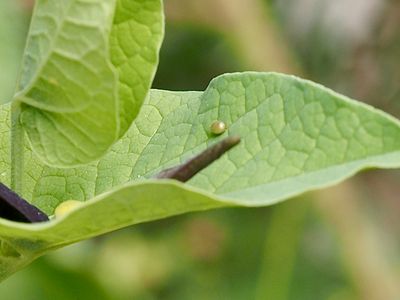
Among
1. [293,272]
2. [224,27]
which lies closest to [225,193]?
[293,272]

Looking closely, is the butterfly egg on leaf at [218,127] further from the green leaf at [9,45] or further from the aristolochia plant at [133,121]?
the green leaf at [9,45]

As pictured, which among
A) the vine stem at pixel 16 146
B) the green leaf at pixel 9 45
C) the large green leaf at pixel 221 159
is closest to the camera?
the large green leaf at pixel 221 159

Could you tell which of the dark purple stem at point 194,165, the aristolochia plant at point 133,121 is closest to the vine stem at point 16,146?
the aristolochia plant at point 133,121

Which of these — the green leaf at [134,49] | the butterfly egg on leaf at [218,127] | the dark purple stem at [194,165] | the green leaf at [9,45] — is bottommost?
the green leaf at [9,45]

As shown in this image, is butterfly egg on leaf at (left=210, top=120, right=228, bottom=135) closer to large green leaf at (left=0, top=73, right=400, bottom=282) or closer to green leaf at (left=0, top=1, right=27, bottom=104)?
large green leaf at (left=0, top=73, right=400, bottom=282)

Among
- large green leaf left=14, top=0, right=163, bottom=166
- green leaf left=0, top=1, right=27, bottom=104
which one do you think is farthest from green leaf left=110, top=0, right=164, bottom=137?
green leaf left=0, top=1, right=27, bottom=104

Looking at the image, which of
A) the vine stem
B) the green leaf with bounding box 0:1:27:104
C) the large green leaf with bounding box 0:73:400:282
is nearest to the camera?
the large green leaf with bounding box 0:73:400:282

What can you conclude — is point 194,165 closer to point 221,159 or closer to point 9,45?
point 221,159

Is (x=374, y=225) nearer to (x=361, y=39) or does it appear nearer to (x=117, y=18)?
(x=361, y=39)
